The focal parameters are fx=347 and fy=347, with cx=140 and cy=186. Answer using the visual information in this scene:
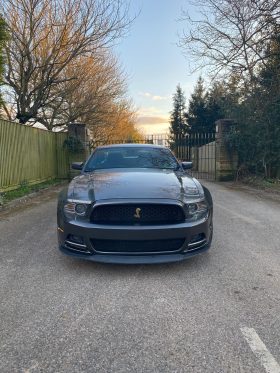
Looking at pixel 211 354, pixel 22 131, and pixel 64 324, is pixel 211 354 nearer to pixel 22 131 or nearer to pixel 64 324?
pixel 64 324

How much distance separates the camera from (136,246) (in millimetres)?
3719

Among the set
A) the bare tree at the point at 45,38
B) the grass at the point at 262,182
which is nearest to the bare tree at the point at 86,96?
the bare tree at the point at 45,38

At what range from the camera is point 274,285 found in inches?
139

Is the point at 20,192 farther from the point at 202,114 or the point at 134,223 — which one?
the point at 202,114

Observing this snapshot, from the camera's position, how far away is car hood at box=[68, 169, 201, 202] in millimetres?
3893

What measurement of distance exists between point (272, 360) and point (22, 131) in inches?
415

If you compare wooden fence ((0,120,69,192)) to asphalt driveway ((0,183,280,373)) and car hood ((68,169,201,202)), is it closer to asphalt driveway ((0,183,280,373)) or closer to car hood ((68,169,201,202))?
asphalt driveway ((0,183,280,373))

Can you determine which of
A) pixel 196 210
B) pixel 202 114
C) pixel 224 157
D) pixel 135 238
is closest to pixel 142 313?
pixel 135 238

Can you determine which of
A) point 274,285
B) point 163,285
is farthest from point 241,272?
point 163,285

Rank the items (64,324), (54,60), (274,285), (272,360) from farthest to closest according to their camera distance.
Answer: (54,60) < (274,285) < (64,324) < (272,360)

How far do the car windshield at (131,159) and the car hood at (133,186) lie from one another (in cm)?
54

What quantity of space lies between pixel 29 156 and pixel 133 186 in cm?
875

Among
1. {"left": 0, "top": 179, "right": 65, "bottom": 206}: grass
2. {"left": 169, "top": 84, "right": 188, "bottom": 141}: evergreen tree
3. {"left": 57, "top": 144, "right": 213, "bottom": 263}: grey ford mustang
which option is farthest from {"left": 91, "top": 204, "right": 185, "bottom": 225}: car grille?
{"left": 169, "top": 84, "right": 188, "bottom": 141}: evergreen tree

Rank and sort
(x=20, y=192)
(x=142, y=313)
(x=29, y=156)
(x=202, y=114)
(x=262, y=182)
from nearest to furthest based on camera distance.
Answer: (x=142, y=313) → (x=20, y=192) → (x=29, y=156) → (x=262, y=182) → (x=202, y=114)
